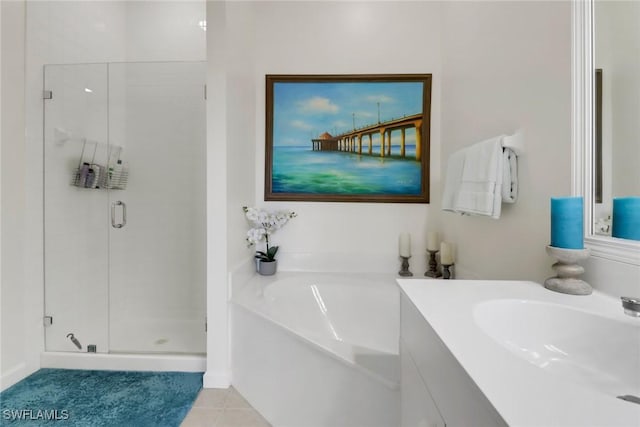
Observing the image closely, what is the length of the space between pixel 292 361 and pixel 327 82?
186cm

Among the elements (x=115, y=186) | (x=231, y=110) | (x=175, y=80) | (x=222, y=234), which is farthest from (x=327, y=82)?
(x=115, y=186)

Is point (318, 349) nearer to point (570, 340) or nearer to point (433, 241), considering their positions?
point (570, 340)

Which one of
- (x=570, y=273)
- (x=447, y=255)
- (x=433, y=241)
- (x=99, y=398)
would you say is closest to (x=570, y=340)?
(x=570, y=273)

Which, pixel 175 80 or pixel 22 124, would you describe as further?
pixel 175 80

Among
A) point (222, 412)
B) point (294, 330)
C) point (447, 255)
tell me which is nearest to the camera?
point (294, 330)

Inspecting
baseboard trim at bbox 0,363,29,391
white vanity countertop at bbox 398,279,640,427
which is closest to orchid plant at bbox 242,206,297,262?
white vanity countertop at bbox 398,279,640,427

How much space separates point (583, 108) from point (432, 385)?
39.0 inches

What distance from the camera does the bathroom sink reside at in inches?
22.8

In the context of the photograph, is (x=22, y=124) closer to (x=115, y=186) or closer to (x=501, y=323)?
(x=115, y=186)

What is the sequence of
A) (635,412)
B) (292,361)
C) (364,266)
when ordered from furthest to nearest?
(364,266) → (292,361) → (635,412)

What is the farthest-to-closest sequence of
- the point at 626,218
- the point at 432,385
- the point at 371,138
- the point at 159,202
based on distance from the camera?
the point at 159,202 → the point at 371,138 → the point at 626,218 → the point at 432,385

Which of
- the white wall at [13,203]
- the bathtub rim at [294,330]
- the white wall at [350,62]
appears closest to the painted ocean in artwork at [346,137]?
the white wall at [350,62]

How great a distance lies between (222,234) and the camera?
159 centimetres

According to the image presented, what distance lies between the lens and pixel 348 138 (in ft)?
7.01
